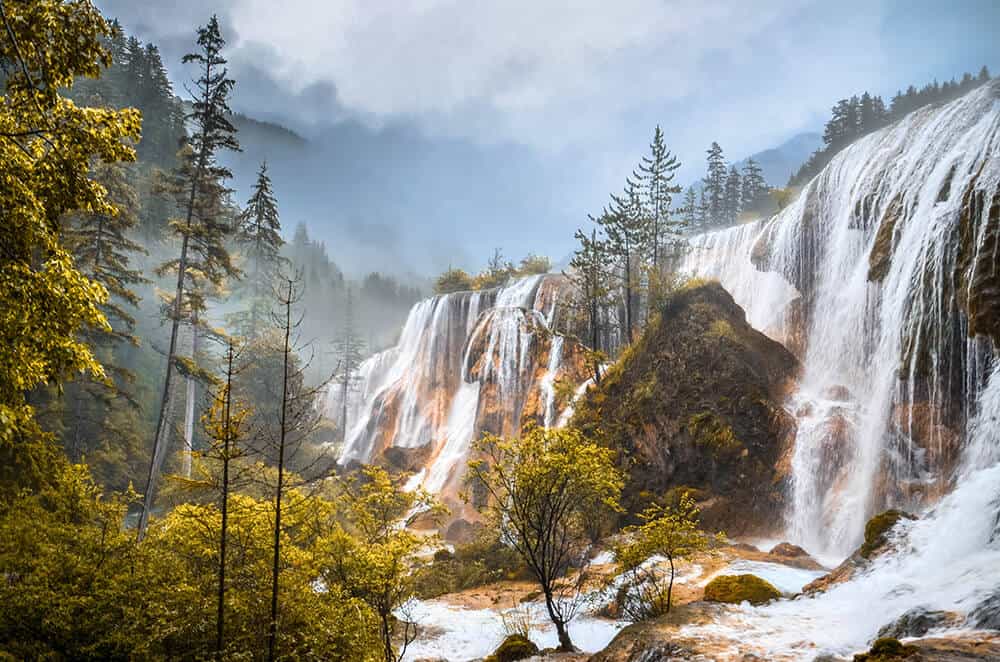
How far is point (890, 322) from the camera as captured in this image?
56.7ft

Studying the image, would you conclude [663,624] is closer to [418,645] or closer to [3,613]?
[418,645]

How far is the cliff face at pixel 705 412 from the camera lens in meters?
18.4

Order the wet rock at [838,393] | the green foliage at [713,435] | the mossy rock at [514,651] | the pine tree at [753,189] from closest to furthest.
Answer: the mossy rock at [514,651], the green foliage at [713,435], the wet rock at [838,393], the pine tree at [753,189]

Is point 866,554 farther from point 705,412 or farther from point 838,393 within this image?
point 838,393

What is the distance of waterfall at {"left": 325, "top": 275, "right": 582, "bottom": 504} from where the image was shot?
109 feet

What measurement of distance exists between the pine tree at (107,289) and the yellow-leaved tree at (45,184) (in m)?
9.95

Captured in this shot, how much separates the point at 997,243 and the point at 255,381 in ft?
140

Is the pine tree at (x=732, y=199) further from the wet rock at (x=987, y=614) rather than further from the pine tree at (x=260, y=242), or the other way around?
the wet rock at (x=987, y=614)

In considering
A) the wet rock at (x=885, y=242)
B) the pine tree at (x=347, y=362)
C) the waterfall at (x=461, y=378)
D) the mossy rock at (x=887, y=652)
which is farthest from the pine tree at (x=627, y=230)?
the pine tree at (x=347, y=362)

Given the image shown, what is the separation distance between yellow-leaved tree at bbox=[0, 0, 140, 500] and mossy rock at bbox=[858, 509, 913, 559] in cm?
1462

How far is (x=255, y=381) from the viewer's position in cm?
3822

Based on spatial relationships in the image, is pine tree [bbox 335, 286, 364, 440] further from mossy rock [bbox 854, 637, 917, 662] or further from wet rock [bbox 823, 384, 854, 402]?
mossy rock [bbox 854, 637, 917, 662]

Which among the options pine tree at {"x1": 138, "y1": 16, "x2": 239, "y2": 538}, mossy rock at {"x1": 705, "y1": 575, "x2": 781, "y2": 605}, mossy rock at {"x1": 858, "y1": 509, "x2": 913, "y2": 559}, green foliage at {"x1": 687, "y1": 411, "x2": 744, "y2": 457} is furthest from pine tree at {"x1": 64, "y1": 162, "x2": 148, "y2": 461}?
green foliage at {"x1": 687, "y1": 411, "x2": 744, "y2": 457}

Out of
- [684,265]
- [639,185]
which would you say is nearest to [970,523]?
[639,185]
